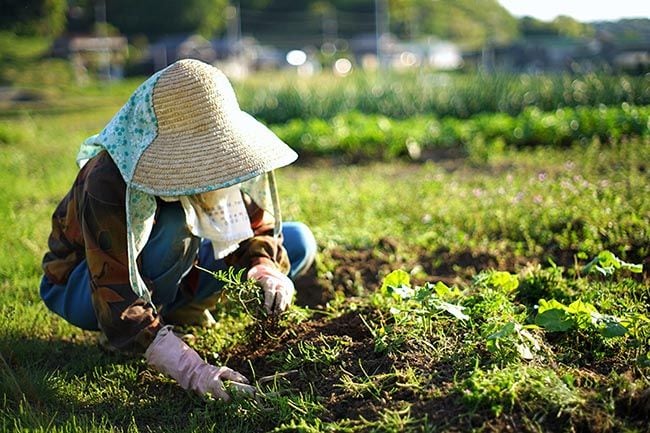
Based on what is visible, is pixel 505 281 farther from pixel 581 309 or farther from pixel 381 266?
pixel 381 266

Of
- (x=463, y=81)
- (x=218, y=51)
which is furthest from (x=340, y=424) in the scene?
(x=218, y=51)

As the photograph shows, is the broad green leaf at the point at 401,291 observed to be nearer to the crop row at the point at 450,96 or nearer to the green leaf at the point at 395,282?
the green leaf at the point at 395,282

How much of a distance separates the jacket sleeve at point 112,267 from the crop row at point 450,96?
7004mm

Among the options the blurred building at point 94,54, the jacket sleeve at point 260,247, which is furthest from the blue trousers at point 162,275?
the blurred building at point 94,54

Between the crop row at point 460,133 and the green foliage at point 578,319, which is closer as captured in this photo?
the green foliage at point 578,319

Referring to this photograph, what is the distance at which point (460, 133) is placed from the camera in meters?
7.75

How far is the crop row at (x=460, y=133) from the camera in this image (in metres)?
7.13

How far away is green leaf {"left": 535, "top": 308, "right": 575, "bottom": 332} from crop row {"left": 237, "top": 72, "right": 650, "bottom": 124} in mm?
6691

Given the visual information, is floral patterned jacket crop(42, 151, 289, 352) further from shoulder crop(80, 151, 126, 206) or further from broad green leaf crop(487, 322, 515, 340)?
broad green leaf crop(487, 322, 515, 340)

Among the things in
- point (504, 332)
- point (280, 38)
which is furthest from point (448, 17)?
point (504, 332)

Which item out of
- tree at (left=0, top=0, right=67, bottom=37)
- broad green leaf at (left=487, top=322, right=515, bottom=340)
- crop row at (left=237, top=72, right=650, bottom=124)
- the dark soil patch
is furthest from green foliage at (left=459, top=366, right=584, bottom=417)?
tree at (left=0, top=0, right=67, bottom=37)

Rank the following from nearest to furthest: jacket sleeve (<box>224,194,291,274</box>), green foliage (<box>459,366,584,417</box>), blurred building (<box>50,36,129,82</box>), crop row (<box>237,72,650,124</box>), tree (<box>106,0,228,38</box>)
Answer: green foliage (<box>459,366,584,417</box>)
jacket sleeve (<box>224,194,291,274</box>)
crop row (<box>237,72,650,124</box>)
blurred building (<box>50,36,129,82</box>)
tree (<box>106,0,228,38</box>)

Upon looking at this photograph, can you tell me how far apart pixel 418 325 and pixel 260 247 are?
69 centimetres

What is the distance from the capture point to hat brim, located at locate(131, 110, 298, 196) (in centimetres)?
234
